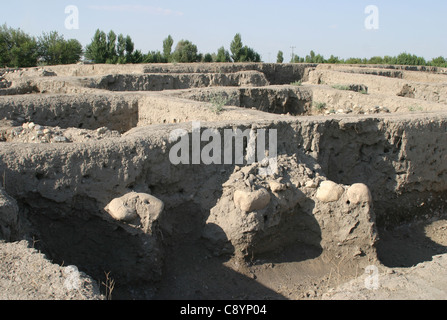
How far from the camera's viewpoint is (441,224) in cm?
639

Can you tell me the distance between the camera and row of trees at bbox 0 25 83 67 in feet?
59.1

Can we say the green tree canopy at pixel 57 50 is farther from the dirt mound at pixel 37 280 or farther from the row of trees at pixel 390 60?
the dirt mound at pixel 37 280

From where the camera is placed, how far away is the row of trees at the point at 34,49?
59.1 ft

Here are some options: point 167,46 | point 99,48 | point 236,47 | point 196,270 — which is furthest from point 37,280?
point 236,47

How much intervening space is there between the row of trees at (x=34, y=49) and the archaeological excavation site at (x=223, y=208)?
506 inches

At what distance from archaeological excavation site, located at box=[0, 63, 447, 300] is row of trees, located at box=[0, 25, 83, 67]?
12.8m

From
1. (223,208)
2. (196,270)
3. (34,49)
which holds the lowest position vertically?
(196,270)

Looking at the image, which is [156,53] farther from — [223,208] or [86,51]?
[223,208]

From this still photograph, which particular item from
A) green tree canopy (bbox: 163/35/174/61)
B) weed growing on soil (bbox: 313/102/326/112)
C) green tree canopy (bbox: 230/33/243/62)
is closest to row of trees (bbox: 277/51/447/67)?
green tree canopy (bbox: 230/33/243/62)

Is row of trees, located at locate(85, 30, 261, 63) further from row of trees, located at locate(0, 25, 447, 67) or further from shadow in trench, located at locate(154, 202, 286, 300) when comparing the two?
shadow in trench, located at locate(154, 202, 286, 300)

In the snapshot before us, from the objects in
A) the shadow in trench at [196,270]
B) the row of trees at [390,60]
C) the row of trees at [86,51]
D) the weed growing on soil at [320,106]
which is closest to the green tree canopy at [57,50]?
the row of trees at [86,51]

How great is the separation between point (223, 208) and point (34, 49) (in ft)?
55.5

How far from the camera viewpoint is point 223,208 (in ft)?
14.9
